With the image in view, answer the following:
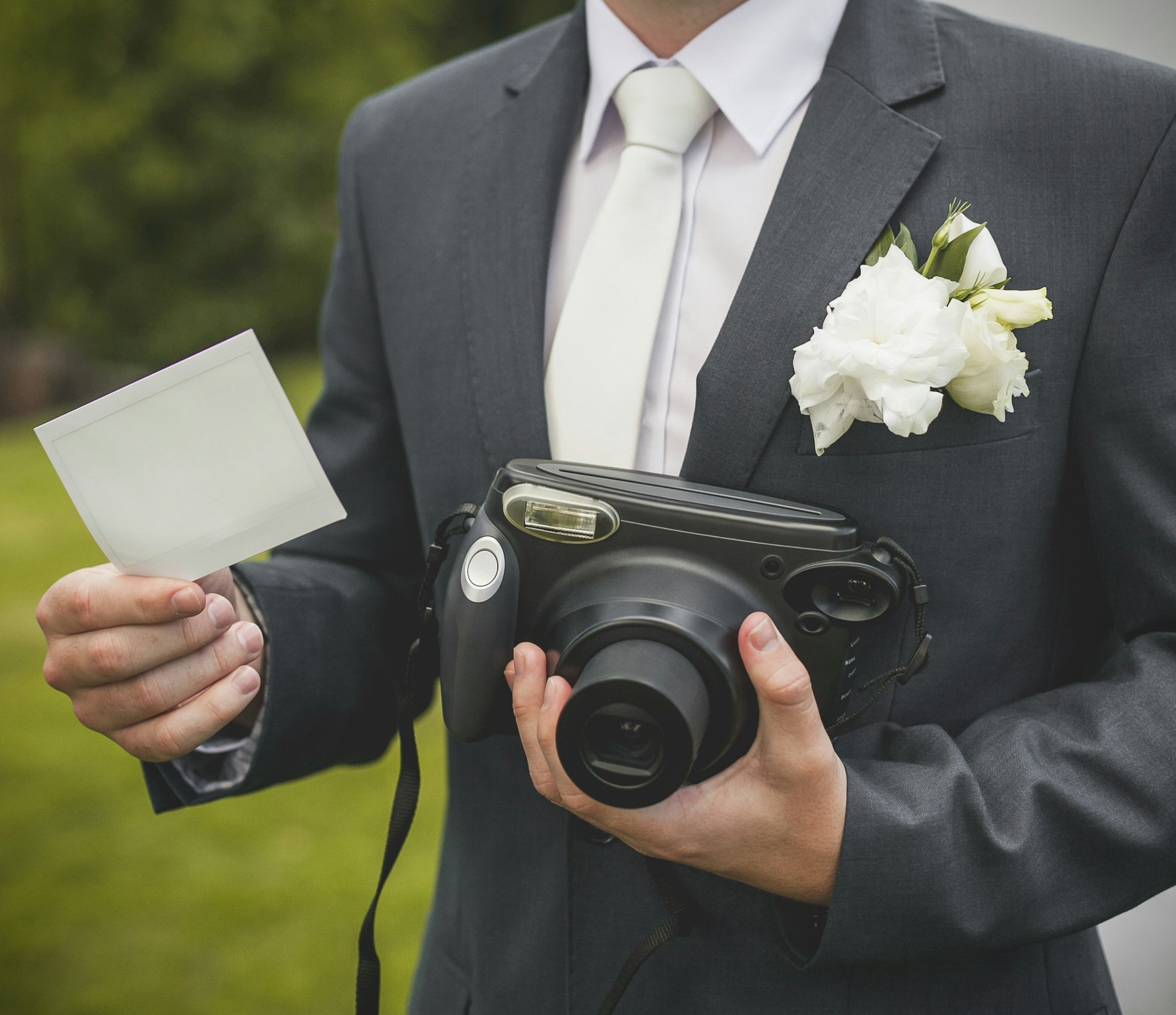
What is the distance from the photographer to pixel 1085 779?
0.90 meters

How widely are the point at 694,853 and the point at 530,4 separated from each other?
33.4 feet

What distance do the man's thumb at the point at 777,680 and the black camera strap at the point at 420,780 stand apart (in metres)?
0.11

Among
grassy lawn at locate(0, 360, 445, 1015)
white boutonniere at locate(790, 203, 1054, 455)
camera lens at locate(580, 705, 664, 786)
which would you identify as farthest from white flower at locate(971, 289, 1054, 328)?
grassy lawn at locate(0, 360, 445, 1015)

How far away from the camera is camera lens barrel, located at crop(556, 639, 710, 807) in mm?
730

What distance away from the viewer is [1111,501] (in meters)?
0.93

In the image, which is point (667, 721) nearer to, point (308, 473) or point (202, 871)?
point (308, 473)

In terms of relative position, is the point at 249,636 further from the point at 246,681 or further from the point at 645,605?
the point at 645,605

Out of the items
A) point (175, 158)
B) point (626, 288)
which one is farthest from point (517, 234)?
point (175, 158)

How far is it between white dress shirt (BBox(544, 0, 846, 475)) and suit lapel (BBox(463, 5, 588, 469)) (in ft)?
0.42

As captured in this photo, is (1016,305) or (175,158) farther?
(175,158)

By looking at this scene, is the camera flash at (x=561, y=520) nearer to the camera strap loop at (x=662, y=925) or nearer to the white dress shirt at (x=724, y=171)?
the white dress shirt at (x=724, y=171)

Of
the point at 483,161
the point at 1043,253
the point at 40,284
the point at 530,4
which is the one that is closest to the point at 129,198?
the point at 40,284

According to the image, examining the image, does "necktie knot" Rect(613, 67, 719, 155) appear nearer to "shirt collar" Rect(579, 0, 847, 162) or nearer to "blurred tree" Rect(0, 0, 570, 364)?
"shirt collar" Rect(579, 0, 847, 162)

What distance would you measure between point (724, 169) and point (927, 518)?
1.35 ft
